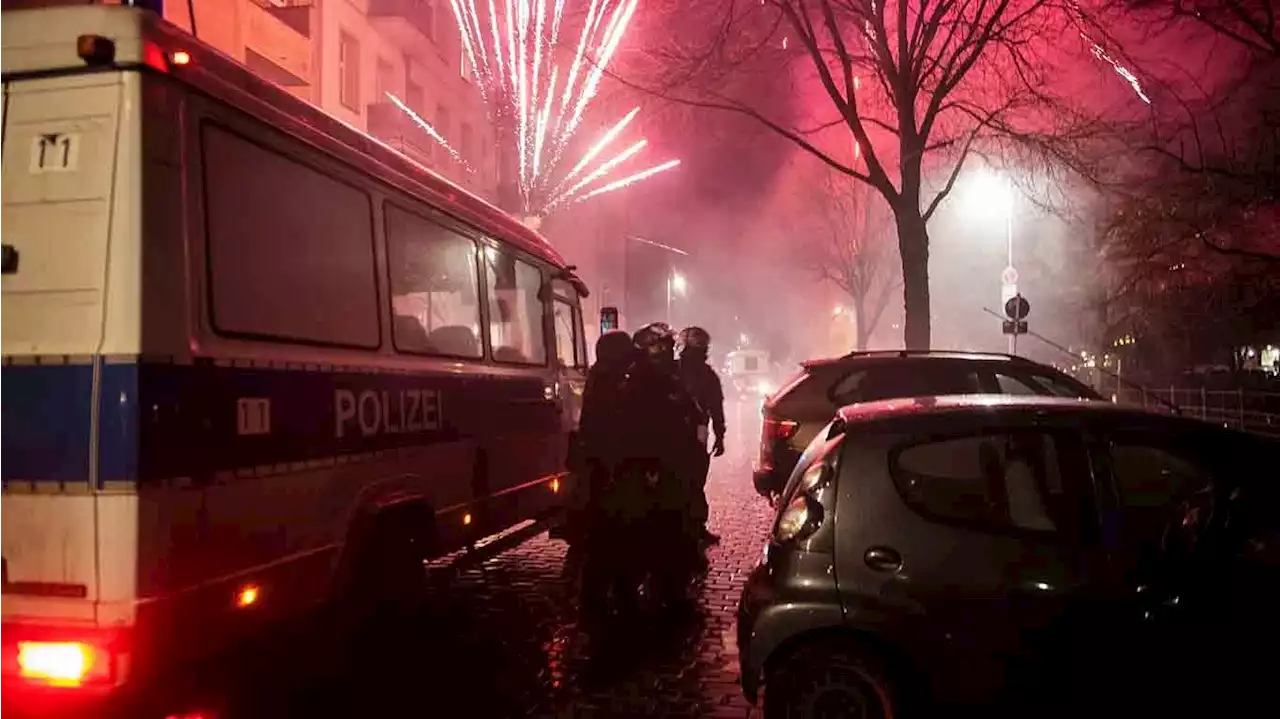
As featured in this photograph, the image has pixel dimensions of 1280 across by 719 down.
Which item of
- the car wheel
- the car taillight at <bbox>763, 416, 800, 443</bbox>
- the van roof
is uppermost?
the van roof

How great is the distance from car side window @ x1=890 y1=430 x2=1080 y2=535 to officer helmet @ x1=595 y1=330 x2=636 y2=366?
3247mm

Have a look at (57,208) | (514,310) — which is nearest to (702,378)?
(514,310)

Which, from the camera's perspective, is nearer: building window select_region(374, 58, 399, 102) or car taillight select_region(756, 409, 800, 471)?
car taillight select_region(756, 409, 800, 471)

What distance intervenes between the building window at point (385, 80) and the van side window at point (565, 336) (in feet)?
50.9

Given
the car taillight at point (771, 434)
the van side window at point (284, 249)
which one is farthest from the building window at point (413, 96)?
the van side window at point (284, 249)

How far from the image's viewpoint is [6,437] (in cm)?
362

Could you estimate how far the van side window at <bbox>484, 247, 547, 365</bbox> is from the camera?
743 centimetres

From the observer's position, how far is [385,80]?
24.4 meters

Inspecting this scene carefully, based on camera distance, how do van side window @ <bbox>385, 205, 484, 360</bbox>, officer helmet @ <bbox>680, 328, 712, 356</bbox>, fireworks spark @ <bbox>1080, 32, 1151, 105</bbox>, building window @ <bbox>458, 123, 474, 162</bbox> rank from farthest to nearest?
building window @ <bbox>458, 123, 474, 162</bbox> → fireworks spark @ <bbox>1080, 32, 1151, 105</bbox> → officer helmet @ <bbox>680, 328, 712, 356</bbox> → van side window @ <bbox>385, 205, 484, 360</bbox>

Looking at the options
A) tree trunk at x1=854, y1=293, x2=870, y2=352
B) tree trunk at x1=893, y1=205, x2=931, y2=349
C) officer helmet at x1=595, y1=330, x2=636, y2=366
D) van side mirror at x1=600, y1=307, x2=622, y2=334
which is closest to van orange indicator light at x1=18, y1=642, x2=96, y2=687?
officer helmet at x1=595, y1=330, x2=636, y2=366

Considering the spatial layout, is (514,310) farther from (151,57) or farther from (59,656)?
(59,656)

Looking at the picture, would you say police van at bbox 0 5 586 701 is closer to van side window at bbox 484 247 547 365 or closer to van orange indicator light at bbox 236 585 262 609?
van orange indicator light at bbox 236 585 262 609

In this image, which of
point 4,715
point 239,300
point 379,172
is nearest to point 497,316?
point 379,172

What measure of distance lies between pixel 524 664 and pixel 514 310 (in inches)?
120
